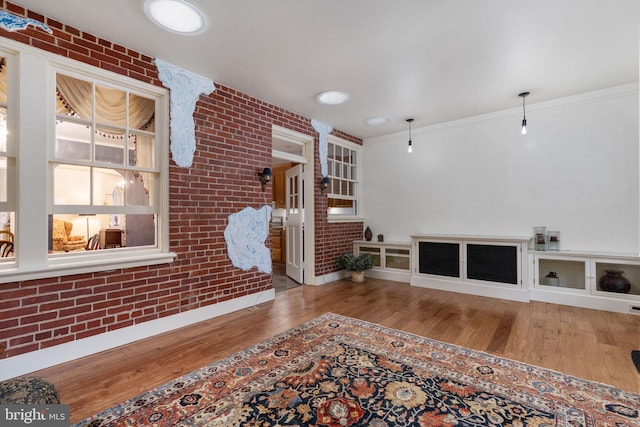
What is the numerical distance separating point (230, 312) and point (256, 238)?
0.94m

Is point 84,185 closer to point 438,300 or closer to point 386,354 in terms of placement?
point 386,354

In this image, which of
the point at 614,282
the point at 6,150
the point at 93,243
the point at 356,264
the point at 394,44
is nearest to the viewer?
the point at 6,150

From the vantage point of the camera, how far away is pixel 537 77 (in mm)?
3238

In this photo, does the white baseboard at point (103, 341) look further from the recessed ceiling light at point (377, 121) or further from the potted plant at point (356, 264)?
the recessed ceiling light at point (377, 121)

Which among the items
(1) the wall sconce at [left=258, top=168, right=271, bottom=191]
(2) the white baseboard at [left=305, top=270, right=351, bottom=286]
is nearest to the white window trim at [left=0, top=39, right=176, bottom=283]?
(1) the wall sconce at [left=258, top=168, right=271, bottom=191]

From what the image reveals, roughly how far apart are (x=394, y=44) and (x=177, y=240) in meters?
2.81

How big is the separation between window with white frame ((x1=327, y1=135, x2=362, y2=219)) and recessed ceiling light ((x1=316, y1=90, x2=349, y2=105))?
1.21 m

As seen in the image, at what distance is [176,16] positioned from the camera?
7.32 ft

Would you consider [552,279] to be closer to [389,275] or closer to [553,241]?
[553,241]

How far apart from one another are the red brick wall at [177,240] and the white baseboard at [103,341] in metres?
0.05

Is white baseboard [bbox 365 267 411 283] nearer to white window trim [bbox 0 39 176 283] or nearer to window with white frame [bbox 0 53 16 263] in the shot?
white window trim [bbox 0 39 176 283]

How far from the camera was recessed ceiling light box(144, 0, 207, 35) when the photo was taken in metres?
2.09

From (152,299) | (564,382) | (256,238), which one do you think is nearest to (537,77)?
(564,382)

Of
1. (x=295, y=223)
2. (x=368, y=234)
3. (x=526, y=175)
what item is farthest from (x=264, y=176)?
(x=526, y=175)
